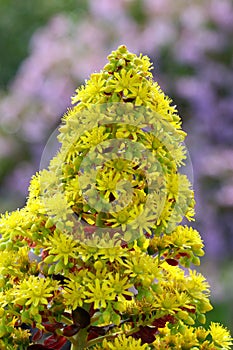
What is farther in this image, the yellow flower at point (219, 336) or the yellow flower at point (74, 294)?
the yellow flower at point (219, 336)

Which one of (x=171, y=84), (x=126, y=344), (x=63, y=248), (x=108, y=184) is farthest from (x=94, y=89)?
(x=171, y=84)

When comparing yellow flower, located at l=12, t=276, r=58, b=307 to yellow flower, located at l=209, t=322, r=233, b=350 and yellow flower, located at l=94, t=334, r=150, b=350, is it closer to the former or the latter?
yellow flower, located at l=94, t=334, r=150, b=350

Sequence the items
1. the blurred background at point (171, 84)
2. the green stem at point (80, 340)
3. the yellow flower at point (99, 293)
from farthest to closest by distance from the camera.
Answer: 1. the blurred background at point (171, 84)
2. the green stem at point (80, 340)
3. the yellow flower at point (99, 293)

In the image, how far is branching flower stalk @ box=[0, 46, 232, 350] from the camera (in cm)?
124

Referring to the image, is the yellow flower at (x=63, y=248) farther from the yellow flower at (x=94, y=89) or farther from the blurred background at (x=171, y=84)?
the blurred background at (x=171, y=84)

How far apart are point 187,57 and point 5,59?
4.91 metres

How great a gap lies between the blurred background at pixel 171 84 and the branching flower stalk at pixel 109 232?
10.4 feet

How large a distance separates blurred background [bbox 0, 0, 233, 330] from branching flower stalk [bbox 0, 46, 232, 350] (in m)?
3.16

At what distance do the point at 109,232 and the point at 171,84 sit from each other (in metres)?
3.97

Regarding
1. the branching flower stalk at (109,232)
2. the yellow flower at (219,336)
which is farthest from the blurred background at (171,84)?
the branching flower stalk at (109,232)

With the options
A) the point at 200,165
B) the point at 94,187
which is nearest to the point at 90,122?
the point at 94,187

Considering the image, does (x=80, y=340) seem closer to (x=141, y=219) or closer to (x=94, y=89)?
(x=141, y=219)

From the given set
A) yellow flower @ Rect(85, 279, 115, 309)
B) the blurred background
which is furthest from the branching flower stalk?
the blurred background

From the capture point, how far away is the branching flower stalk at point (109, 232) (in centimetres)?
124
